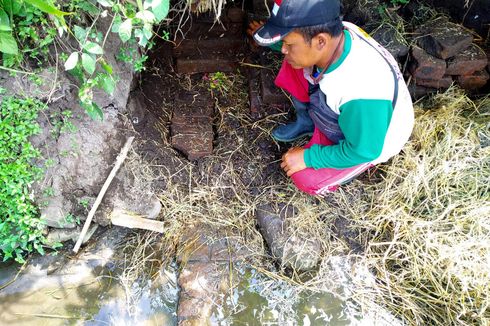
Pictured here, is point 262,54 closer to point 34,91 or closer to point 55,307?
point 34,91

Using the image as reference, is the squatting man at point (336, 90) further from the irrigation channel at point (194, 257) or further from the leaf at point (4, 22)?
the leaf at point (4, 22)

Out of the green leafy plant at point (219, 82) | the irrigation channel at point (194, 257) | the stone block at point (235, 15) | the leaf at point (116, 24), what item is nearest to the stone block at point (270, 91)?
the irrigation channel at point (194, 257)

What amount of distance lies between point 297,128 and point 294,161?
337 millimetres

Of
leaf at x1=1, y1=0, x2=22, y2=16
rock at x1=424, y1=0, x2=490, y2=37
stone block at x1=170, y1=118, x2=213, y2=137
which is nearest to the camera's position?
leaf at x1=1, y1=0, x2=22, y2=16

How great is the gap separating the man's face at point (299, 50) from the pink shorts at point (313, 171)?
49 centimetres

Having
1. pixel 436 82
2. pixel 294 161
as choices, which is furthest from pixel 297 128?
pixel 436 82

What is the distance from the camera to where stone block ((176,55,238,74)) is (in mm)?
3230

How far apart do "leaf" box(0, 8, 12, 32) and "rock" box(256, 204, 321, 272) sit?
1732 mm

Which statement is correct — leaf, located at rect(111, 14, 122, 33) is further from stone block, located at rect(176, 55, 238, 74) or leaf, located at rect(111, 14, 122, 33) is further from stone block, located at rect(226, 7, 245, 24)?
stone block, located at rect(226, 7, 245, 24)

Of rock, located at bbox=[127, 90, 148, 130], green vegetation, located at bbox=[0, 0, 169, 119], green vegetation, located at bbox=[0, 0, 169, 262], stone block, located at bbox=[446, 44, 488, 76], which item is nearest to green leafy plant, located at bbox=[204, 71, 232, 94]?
rock, located at bbox=[127, 90, 148, 130]

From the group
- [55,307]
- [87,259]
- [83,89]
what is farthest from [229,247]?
[83,89]

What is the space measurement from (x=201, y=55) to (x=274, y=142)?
3.05 feet

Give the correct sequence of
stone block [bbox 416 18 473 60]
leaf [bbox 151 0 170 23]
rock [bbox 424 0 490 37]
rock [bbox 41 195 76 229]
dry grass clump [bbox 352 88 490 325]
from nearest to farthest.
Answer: leaf [bbox 151 0 170 23], dry grass clump [bbox 352 88 490 325], rock [bbox 41 195 76 229], stone block [bbox 416 18 473 60], rock [bbox 424 0 490 37]

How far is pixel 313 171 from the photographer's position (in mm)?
2594
